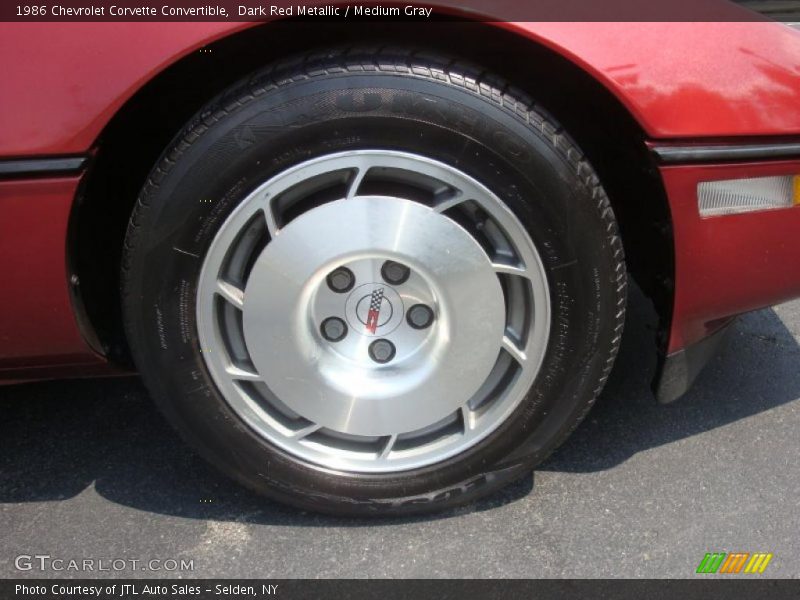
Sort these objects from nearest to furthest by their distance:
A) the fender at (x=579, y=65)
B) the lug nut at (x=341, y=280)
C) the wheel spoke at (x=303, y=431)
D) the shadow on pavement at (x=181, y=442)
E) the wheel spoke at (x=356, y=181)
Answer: the fender at (x=579, y=65) → the wheel spoke at (x=356, y=181) → the lug nut at (x=341, y=280) → the wheel spoke at (x=303, y=431) → the shadow on pavement at (x=181, y=442)

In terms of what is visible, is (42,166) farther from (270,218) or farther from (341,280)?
(341,280)

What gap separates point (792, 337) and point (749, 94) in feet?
3.68

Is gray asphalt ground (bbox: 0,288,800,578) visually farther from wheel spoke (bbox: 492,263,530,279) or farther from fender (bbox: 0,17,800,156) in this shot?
fender (bbox: 0,17,800,156)

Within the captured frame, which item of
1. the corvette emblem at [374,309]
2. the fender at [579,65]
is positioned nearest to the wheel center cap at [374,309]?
the corvette emblem at [374,309]

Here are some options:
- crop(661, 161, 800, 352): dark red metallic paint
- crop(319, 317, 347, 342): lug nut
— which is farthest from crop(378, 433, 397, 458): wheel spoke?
crop(661, 161, 800, 352): dark red metallic paint

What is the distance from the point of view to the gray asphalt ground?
5.82 feet

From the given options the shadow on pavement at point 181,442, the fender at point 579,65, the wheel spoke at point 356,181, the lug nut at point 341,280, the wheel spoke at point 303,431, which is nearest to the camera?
the fender at point 579,65

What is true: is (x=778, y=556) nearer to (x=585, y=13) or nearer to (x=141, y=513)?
Answer: (x=585, y=13)

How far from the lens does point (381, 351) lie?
180 cm

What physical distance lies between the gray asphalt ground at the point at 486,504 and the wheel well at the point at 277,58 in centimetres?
37

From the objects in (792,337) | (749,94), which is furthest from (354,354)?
(792,337)

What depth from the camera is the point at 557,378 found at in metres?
1.76

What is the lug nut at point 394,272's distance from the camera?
5.60 ft
